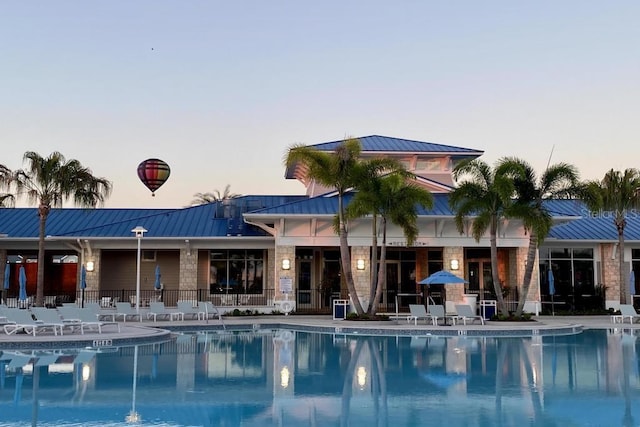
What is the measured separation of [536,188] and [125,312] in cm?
1577

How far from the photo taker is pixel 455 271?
27.6m

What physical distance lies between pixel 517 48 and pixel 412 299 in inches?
468

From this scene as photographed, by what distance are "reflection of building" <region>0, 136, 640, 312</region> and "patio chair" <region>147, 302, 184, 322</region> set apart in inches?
77.5

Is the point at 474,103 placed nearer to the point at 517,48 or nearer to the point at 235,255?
the point at 517,48

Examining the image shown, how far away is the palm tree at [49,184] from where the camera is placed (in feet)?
81.7

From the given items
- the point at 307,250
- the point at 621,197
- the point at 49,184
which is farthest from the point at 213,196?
the point at 621,197

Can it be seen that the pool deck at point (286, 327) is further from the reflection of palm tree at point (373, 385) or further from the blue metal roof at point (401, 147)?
the blue metal roof at point (401, 147)

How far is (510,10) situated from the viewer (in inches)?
861

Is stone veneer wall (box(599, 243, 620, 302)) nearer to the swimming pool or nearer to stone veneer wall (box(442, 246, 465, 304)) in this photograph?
stone veneer wall (box(442, 246, 465, 304))

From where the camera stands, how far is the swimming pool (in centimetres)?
895

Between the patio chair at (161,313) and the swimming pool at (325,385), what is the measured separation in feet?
19.9

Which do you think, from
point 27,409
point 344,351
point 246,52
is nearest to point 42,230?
point 246,52

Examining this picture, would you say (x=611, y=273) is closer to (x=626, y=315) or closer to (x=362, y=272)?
(x=626, y=315)

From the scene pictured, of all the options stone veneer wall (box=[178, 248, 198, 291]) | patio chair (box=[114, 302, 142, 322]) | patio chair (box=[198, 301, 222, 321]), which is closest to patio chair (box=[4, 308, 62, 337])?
patio chair (box=[114, 302, 142, 322])
